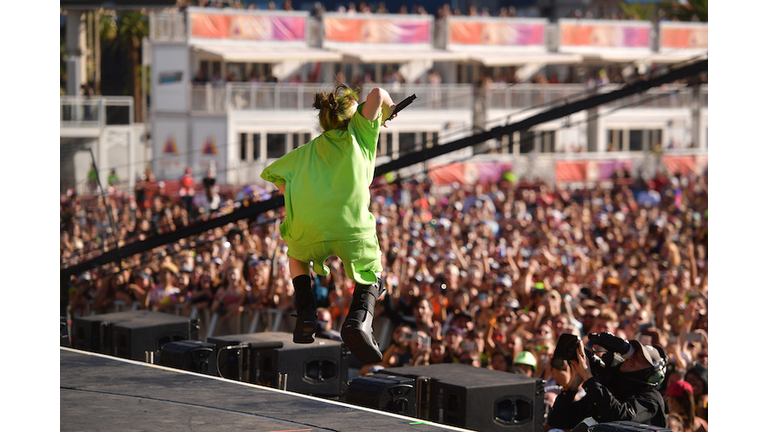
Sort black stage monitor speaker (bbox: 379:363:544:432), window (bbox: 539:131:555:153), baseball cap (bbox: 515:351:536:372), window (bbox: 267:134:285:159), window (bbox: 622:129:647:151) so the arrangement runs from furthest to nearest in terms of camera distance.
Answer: window (bbox: 622:129:647:151), window (bbox: 539:131:555:153), window (bbox: 267:134:285:159), baseball cap (bbox: 515:351:536:372), black stage monitor speaker (bbox: 379:363:544:432)

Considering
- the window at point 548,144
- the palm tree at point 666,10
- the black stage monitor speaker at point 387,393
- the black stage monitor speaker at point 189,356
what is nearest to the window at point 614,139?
the window at point 548,144

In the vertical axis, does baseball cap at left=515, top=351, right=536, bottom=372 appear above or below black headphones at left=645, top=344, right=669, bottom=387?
below

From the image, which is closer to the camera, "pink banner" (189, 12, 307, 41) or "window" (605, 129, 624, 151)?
"pink banner" (189, 12, 307, 41)

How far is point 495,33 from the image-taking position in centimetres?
2827

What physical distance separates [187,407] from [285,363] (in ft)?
4.02

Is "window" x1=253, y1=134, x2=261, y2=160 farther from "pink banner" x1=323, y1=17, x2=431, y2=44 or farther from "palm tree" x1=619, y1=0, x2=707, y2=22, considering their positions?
"palm tree" x1=619, y1=0, x2=707, y2=22

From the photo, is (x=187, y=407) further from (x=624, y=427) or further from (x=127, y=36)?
(x=127, y=36)

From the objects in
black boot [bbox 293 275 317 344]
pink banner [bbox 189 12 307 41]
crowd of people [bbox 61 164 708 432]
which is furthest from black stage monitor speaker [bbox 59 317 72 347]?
pink banner [bbox 189 12 307 41]

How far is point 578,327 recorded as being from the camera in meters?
7.38

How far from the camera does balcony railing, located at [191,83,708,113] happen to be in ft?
74.9

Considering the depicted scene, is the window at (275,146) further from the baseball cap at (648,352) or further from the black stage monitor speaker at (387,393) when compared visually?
the baseball cap at (648,352)

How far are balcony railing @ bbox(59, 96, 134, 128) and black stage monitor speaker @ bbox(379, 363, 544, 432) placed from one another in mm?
13756

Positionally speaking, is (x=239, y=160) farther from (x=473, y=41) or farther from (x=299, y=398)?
(x=299, y=398)

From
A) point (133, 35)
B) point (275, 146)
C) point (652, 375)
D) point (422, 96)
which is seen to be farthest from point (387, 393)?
point (133, 35)
